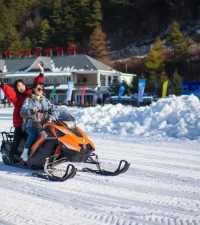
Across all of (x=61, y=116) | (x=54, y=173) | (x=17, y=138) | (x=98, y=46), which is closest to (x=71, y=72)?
(x=98, y=46)

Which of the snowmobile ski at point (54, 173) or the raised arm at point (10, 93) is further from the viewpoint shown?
the raised arm at point (10, 93)

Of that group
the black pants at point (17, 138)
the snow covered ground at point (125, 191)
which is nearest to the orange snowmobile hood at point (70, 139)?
the snow covered ground at point (125, 191)

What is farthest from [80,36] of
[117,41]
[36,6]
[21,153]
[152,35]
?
[21,153]

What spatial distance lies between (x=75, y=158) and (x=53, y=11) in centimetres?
7144

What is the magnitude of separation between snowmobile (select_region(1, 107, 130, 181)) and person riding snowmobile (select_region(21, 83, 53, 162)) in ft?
0.28

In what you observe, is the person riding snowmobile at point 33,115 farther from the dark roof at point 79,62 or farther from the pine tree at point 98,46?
the pine tree at point 98,46

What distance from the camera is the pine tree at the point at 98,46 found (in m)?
64.5

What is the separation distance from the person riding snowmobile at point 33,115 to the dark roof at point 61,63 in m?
46.3

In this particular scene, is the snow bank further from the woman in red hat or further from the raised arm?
the raised arm

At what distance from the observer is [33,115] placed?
814 cm

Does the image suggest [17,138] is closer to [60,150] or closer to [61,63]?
[60,150]

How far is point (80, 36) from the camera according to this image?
2881 inches

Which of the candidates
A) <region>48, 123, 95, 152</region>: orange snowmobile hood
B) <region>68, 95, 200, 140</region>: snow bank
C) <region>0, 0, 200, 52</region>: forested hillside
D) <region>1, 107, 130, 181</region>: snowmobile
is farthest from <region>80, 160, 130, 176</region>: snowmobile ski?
<region>0, 0, 200, 52</region>: forested hillside

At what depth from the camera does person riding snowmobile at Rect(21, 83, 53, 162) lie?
8.12 metres
